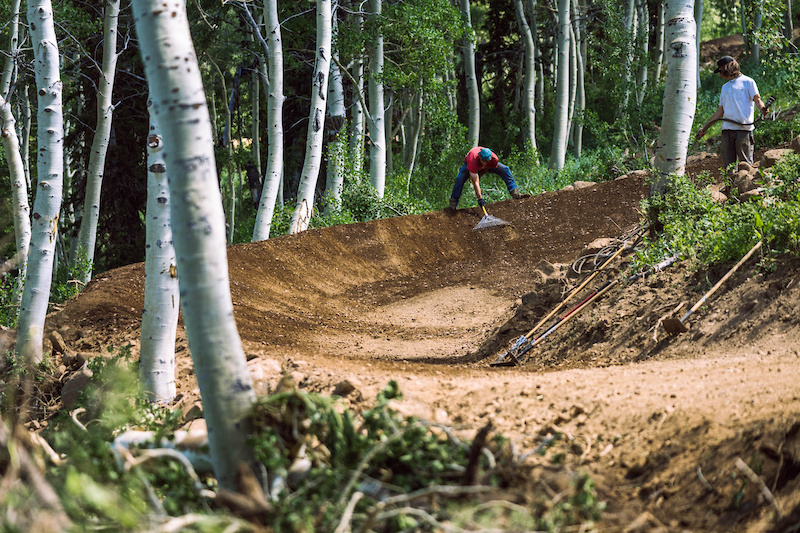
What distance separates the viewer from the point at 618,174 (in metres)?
15.0

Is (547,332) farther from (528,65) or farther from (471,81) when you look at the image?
A: (528,65)

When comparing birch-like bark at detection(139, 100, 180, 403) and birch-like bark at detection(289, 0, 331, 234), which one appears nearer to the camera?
birch-like bark at detection(139, 100, 180, 403)

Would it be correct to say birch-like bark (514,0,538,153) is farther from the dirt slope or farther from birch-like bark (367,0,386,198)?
the dirt slope

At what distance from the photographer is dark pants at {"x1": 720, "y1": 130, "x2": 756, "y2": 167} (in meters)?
8.53

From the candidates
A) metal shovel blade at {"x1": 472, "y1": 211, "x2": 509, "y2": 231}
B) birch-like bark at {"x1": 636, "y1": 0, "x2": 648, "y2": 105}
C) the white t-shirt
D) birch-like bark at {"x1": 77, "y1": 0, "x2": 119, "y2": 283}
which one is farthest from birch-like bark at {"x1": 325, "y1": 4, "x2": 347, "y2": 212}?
birch-like bark at {"x1": 636, "y1": 0, "x2": 648, "y2": 105}

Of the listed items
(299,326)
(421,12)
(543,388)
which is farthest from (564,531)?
(421,12)

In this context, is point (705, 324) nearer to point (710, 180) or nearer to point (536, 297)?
point (536, 297)

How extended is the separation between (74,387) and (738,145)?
776 cm

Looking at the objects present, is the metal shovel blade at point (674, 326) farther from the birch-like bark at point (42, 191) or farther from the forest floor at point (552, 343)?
the birch-like bark at point (42, 191)

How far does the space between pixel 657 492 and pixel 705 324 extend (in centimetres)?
287

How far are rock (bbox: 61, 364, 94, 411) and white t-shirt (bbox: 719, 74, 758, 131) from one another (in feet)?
24.0

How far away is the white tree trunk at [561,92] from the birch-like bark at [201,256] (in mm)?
15524

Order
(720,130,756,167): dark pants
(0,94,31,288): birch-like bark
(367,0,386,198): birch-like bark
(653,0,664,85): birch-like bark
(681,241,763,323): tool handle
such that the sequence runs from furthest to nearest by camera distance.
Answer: (653,0,664,85): birch-like bark
(367,0,386,198): birch-like bark
(720,130,756,167): dark pants
(0,94,31,288): birch-like bark
(681,241,763,323): tool handle

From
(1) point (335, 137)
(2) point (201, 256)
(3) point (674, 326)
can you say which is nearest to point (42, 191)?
(2) point (201, 256)
